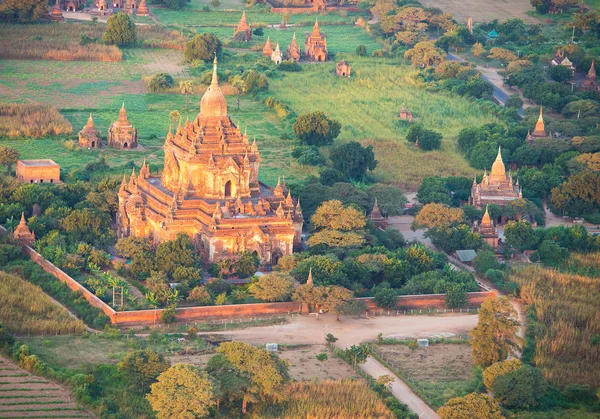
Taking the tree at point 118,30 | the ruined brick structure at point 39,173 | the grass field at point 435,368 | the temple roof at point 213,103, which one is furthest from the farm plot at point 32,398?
the tree at point 118,30

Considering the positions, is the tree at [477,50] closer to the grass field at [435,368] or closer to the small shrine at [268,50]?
the small shrine at [268,50]

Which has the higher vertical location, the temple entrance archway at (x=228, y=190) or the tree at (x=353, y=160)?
the temple entrance archway at (x=228, y=190)

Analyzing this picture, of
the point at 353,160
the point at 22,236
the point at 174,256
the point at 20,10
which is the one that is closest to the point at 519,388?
the point at 174,256

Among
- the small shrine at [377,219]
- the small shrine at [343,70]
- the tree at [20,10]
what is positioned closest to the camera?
the small shrine at [377,219]

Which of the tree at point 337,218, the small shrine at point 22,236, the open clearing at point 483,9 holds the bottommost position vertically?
the open clearing at point 483,9

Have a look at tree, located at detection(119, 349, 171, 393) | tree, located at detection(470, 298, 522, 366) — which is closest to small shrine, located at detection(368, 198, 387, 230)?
tree, located at detection(470, 298, 522, 366)
